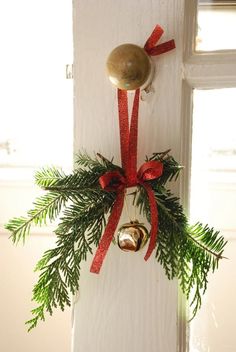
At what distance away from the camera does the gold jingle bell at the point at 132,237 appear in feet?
1.40

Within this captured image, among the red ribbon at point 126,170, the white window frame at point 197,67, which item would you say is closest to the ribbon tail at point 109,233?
the red ribbon at point 126,170

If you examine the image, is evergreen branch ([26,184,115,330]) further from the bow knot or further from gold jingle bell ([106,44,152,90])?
gold jingle bell ([106,44,152,90])

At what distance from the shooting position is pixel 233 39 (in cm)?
44

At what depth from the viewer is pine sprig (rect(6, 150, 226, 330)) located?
416 mm

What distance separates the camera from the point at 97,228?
1.45ft

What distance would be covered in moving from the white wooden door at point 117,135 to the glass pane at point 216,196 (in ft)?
0.13

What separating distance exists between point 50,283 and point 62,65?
712 mm

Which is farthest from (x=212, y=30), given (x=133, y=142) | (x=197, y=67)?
(x=133, y=142)

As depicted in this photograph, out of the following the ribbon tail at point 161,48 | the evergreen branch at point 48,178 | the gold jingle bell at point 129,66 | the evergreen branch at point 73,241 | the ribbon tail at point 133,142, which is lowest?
the evergreen branch at point 73,241

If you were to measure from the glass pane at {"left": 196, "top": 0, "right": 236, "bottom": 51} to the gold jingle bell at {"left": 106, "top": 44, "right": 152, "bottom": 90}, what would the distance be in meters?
0.08

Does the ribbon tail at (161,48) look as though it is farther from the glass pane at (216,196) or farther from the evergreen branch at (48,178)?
the evergreen branch at (48,178)

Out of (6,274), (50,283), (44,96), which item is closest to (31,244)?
(6,274)

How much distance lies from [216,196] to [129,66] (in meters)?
0.20

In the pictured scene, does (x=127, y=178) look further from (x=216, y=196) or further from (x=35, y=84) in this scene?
(x=35, y=84)
